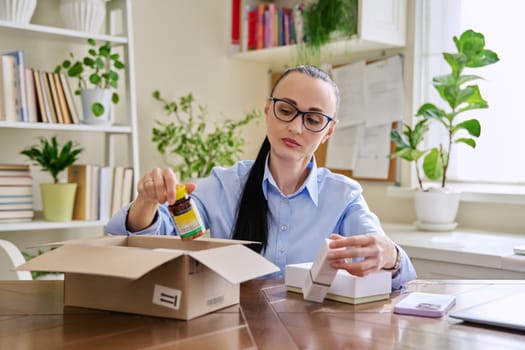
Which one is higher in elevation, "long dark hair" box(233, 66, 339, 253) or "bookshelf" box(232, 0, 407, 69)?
"bookshelf" box(232, 0, 407, 69)

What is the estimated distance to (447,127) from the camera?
2.84 metres

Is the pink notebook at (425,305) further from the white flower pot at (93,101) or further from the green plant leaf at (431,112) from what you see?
the white flower pot at (93,101)

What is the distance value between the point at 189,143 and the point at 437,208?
123 centimetres

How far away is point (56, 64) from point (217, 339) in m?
2.27

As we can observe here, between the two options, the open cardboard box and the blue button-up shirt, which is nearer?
the open cardboard box

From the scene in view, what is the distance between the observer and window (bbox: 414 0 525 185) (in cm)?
292

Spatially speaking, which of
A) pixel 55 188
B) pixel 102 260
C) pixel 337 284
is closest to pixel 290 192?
pixel 337 284

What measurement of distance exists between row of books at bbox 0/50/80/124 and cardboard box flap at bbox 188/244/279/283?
1.66 metres

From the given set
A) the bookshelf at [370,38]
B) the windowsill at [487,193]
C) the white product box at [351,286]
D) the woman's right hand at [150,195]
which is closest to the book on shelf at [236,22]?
the bookshelf at [370,38]

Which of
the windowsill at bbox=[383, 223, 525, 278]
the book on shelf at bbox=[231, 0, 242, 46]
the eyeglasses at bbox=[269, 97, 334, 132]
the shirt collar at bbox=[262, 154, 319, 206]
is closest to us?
the eyeglasses at bbox=[269, 97, 334, 132]

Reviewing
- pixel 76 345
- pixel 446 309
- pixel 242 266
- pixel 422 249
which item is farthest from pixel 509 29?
pixel 76 345

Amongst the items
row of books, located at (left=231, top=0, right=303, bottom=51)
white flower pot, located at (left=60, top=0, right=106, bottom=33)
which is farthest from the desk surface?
row of books, located at (left=231, top=0, right=303, bottom=51)

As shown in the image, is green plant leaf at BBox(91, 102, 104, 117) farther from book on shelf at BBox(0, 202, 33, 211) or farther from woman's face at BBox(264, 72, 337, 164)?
woman's face at BBox(264, 72, 337, 164)

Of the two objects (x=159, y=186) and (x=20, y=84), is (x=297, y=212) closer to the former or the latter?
(x=159, y=186)
